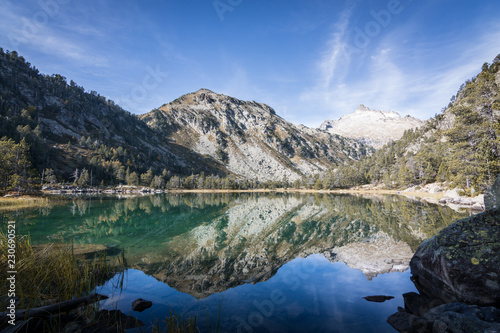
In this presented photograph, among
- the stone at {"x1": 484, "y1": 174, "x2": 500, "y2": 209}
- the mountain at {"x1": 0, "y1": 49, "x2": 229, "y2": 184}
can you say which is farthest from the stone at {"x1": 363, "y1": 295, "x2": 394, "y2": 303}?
the mountain at {"x1": 0, "y1": 49, "x2": 229, "y2": 184}

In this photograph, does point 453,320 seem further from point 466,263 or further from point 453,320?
point 466,263

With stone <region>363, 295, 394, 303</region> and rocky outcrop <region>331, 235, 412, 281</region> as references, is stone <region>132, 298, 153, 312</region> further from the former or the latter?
rocky outcrop <region>331, 235, 412, 281</region>

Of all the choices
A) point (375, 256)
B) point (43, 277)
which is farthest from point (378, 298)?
point (43, 277)

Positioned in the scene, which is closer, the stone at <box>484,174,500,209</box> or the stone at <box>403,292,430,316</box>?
the stone at <box>403,292,430,316</box>

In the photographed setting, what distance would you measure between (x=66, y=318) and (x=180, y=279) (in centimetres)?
710

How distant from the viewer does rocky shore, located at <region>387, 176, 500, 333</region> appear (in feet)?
22.8

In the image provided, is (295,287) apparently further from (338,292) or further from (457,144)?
(457,144)

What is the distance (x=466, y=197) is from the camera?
149 ft

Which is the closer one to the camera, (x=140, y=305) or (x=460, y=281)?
(x=460, y=281)

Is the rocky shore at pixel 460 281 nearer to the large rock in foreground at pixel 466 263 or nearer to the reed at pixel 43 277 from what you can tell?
the large rock in foreground at pixel 466 263

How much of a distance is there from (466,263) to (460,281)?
772 millimetres

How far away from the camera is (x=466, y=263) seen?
902 cm

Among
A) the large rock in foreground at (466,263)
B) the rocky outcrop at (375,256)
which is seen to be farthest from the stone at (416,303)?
the rocky outcrop at (375,256)

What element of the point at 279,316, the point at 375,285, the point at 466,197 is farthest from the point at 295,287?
the point at 466,197
